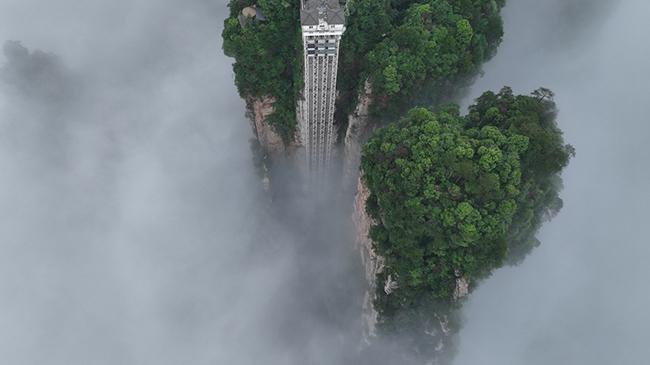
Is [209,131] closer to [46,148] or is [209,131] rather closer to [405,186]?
[46,148]

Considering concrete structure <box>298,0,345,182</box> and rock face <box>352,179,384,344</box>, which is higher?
concrete structure <box>298,0,345,182</box>

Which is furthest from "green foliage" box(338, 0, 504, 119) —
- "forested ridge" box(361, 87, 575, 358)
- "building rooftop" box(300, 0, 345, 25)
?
"forested ridge" box(361, 87, 575, 358)

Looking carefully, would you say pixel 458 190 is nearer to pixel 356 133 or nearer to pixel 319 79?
pixel 356 133

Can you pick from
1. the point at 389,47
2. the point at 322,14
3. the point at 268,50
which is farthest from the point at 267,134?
the point at 322,14

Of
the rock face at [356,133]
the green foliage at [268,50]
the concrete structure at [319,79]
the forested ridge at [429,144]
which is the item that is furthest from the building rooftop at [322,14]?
the rock face at [356,133]

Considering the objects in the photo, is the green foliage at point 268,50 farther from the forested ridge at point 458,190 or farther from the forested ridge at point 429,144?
the forested ridge at point 458,190

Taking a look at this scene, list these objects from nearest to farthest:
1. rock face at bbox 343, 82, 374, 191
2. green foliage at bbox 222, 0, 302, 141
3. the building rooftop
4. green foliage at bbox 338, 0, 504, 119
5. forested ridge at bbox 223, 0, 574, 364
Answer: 1. forested ridge at bbox 223, 0, 574, 364
2. the building rooftop
3. green foliage at bbox 338, 0, 504, 119
4. green foliage at bbox 222, 0, 302, 141
5. rock face at bbox 343, 82, 374, 191

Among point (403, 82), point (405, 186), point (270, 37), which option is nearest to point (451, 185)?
point (405, 186)

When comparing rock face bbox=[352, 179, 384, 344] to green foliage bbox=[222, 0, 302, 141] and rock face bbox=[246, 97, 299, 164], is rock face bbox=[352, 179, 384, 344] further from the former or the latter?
rock face bbox=[246, 97, 299, 164]
